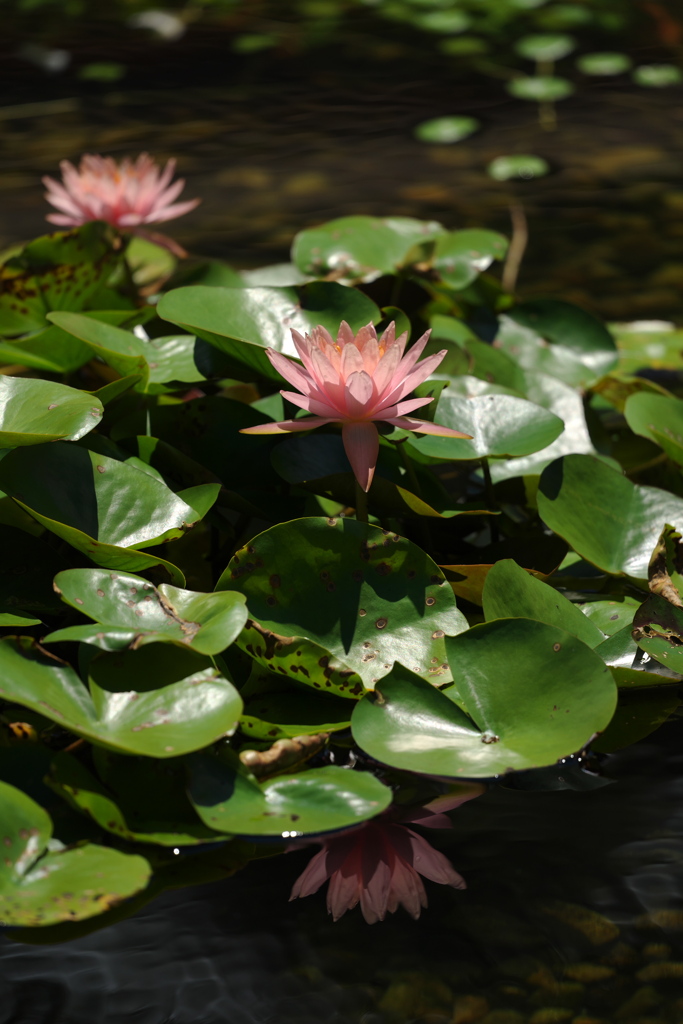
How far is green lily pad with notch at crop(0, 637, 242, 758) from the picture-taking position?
0.68m

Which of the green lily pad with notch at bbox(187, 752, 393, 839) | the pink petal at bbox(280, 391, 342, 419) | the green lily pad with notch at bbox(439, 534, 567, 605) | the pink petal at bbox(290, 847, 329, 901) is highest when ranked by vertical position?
the pink petal at bbox(280, 391, 342, 419)

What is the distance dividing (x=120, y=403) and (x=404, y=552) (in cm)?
42

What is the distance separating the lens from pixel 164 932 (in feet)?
2.18

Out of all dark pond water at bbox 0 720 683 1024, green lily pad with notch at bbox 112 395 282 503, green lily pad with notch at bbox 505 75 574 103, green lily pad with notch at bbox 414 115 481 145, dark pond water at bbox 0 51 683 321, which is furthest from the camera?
green lily pad with notch at bbox 505 75 574 103

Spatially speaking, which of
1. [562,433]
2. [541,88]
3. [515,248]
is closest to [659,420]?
[562,433]

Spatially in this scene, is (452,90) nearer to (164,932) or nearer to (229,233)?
(229,233)

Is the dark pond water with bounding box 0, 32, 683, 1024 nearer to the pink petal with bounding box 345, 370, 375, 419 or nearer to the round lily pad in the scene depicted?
the pink petal with bounding box 345, 370, 375, 419

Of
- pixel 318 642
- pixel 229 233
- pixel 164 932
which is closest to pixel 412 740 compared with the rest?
pixel 318 642

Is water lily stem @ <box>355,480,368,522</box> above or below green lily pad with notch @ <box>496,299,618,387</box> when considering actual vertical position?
above

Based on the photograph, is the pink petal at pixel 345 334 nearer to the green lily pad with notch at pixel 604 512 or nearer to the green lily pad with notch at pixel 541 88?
the green lily pad with notch at pixel 604 512

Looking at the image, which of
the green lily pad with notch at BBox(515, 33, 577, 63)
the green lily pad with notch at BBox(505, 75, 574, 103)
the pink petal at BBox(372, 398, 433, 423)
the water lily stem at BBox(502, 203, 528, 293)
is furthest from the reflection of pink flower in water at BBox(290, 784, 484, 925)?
the green lily pad with notch at BBox(515, 33, 577, 63)

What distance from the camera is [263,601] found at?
2.81 feet

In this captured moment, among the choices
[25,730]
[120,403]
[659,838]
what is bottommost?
[659,838]

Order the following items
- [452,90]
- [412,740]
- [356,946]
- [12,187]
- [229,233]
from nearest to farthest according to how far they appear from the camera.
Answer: [356,946] → [412,740] → [229,233] → [12,187] → [452,90]
